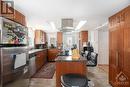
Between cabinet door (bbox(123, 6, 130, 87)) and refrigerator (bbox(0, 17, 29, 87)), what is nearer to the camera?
refrigerator (bbox(0, 17, 29, 87))

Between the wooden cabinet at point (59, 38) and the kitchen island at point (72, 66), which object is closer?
the kitchen island at point (72, 66)

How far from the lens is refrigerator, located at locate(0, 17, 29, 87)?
2662 mm

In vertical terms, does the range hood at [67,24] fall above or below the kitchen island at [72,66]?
above

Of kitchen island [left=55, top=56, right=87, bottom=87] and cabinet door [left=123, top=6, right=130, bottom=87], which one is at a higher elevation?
cabinet door [left=123, top=6, right=130, bottom=87]

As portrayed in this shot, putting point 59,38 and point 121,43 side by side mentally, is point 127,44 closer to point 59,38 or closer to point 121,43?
point 121,43

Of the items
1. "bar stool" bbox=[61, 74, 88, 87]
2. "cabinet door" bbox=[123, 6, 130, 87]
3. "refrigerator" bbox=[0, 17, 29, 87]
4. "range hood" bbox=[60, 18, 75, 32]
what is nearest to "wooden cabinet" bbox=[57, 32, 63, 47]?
"range hood" bbox=[60, 18, 75, 32]

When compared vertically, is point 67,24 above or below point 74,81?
above

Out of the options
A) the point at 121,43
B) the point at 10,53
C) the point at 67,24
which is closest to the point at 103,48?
the point at 67,24

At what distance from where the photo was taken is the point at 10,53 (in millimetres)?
2928

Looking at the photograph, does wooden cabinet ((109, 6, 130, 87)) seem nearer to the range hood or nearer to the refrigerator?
the range hood

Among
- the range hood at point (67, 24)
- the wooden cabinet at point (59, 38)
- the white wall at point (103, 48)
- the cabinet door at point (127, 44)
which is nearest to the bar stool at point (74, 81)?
the cabinet door at point (127, 44)

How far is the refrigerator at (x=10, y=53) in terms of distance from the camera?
266cm

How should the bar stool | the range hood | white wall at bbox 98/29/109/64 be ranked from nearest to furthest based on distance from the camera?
the bar stool → the range hood → white wall at bbox 98/29/109/64

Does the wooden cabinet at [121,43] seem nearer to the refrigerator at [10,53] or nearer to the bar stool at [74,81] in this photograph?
the bar stool at [74,81]
